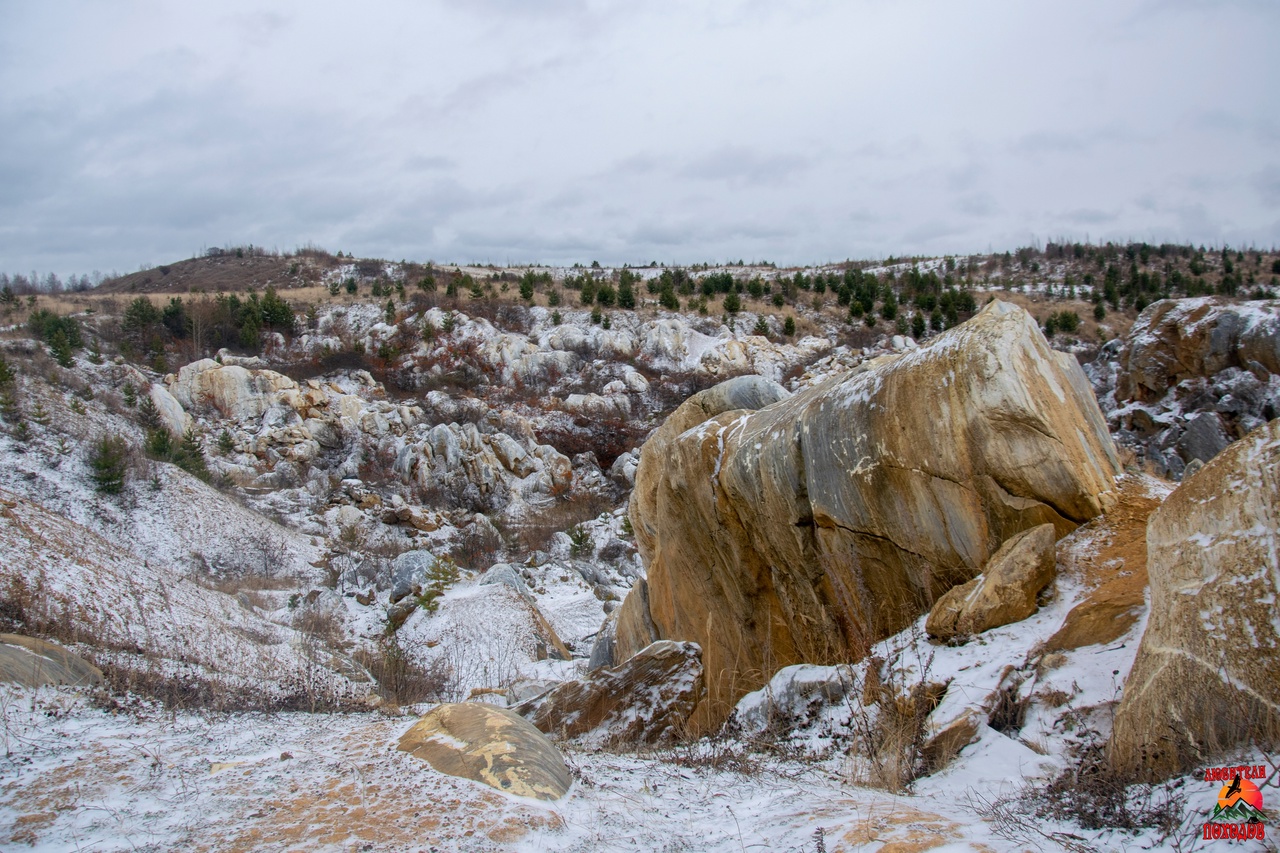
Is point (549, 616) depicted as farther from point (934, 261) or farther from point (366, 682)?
point (934, 261)

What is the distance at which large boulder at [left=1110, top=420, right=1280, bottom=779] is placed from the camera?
2887 mm

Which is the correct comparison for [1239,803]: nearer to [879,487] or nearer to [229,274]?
[879,487]

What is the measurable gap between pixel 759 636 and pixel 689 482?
6.66 ft

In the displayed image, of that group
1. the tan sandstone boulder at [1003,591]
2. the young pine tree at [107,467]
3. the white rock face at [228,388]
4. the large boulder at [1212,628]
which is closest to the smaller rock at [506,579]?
the young pine tree at [107,467]

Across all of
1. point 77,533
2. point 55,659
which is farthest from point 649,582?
point 77,533

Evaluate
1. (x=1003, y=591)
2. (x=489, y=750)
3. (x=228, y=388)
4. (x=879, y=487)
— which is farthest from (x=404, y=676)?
(x=228, y=388)

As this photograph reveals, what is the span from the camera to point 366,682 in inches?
380

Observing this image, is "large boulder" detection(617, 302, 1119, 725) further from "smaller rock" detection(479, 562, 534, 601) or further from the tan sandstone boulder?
"smaller rock" detection(479, 562, 534, 601)

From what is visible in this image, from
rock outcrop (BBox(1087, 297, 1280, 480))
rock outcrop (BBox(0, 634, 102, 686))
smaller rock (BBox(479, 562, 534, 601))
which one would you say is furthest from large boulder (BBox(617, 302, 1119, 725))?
rock outcrop (BBox(1087, 297, 1280, 480))

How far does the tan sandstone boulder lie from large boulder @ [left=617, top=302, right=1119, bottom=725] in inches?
15.3

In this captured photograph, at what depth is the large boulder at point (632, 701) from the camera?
6.43 m

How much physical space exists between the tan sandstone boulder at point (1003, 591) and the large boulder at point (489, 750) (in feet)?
9.87

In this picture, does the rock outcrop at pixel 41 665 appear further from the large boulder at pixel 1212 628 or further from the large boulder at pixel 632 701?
the large boulder at pixel 1212 628

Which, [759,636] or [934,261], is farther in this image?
[934,261]
